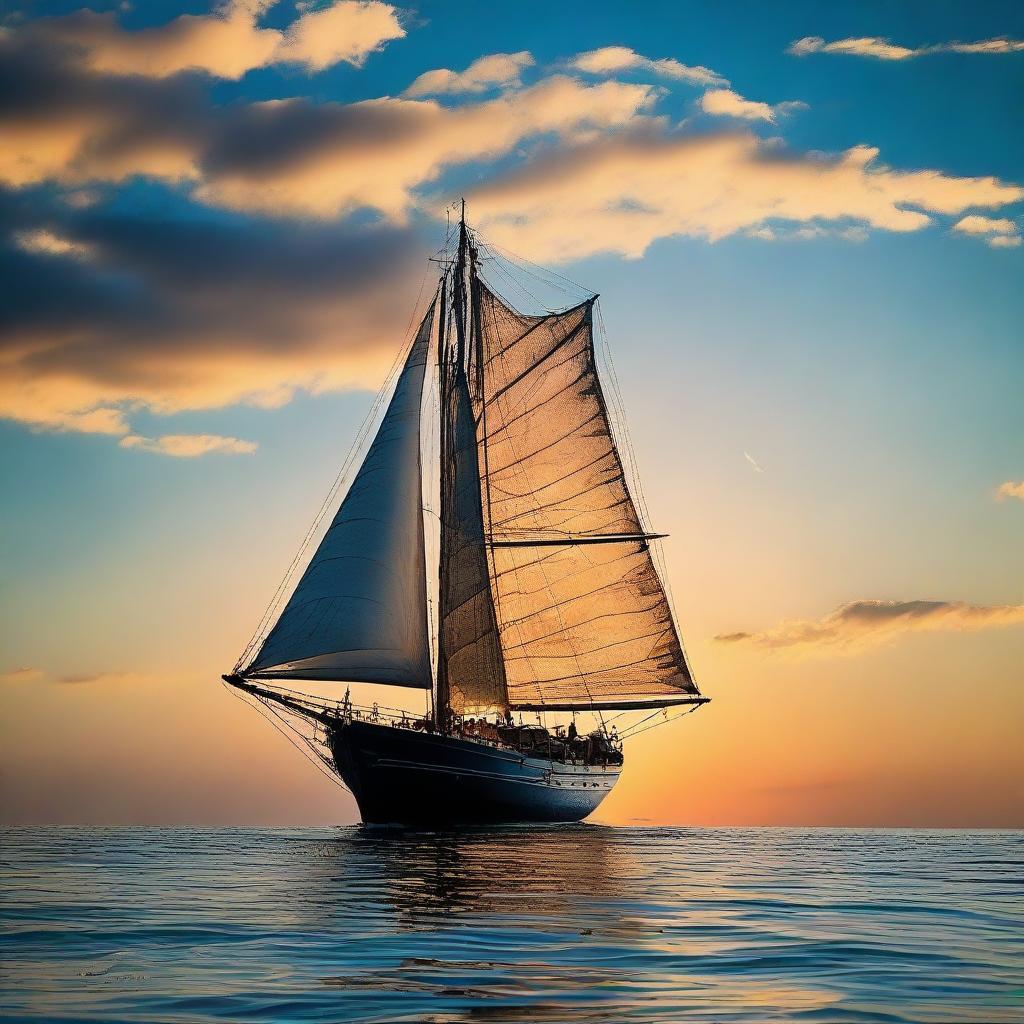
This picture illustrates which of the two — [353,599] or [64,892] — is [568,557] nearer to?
[353,599]

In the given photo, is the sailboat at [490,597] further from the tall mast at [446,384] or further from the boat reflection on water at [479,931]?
the boat reflection on water at [479,931]

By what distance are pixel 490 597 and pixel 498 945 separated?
48190mm

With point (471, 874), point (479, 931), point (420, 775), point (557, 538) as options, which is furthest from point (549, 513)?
point (479, 931)

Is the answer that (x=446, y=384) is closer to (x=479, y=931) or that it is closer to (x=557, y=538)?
(x=557, y=538)

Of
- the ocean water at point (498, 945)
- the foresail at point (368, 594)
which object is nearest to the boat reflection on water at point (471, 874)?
the ocean water at point (498, 945)

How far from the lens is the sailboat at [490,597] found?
5300 cm

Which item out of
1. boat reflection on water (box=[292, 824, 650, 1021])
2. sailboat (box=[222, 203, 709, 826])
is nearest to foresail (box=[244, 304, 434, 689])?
sailboat (box=[222, 203, 709, 826])

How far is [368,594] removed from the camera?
5209cm

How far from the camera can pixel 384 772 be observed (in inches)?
2301

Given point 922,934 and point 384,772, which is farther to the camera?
point 384,772

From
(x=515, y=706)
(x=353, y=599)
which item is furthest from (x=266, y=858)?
(x=515, y=706)

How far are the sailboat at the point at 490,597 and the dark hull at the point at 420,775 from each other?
87mm

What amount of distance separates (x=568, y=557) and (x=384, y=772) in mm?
21287

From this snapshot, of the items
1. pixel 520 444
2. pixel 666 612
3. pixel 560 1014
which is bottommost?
pixel 560 1014
